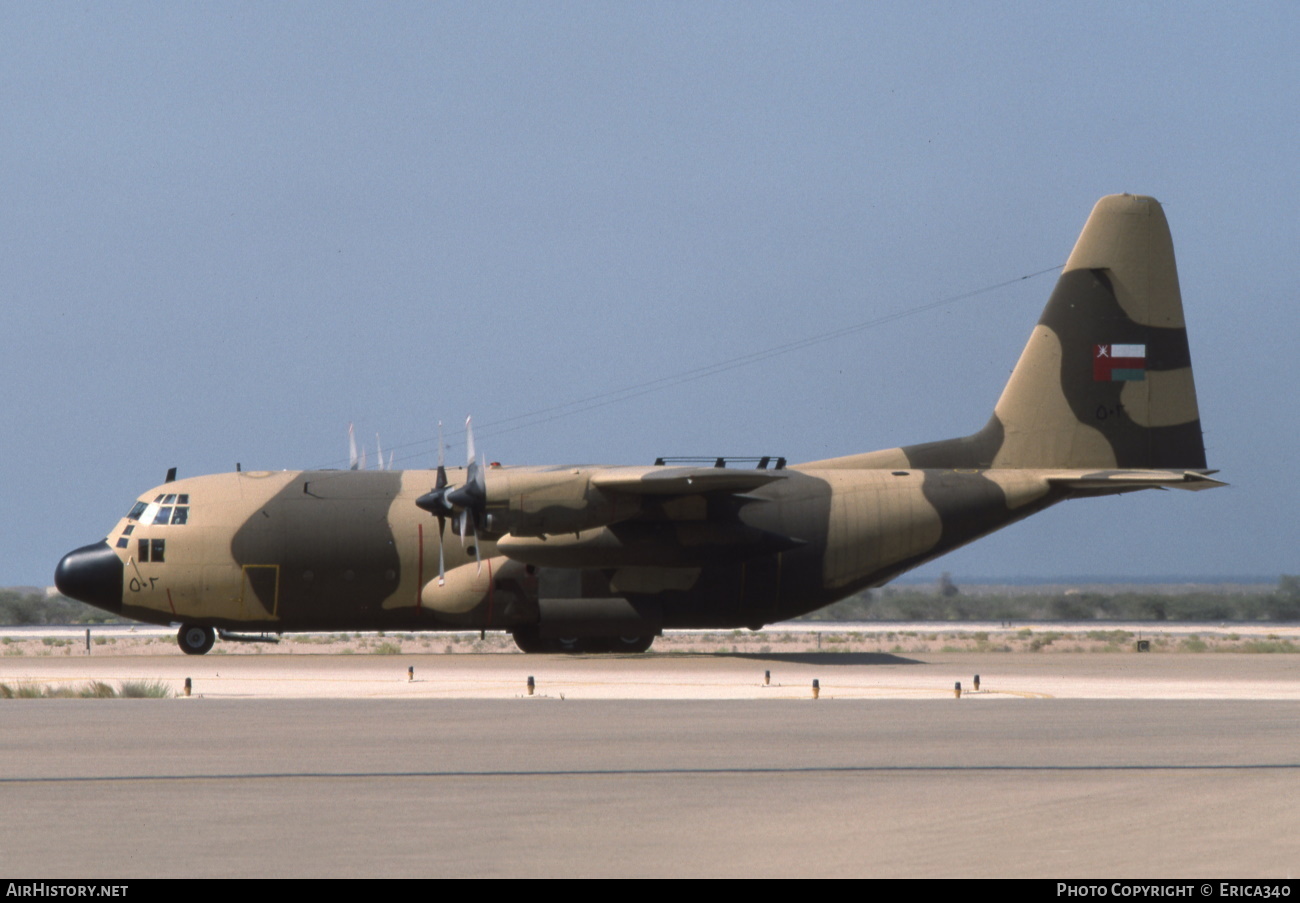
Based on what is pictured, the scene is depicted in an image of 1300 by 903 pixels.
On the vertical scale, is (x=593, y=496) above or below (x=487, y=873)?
above

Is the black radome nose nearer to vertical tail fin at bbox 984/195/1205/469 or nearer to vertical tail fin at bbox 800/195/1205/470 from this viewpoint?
vertical tail fin at bbox 800/195/1205/470

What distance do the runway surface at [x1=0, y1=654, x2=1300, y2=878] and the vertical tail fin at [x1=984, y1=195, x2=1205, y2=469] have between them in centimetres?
1196

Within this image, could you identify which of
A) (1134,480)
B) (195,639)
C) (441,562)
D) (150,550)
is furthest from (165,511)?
(1134,480)

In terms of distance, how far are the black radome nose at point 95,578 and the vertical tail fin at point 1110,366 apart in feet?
67.9

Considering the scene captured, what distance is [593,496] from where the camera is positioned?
31812 mm

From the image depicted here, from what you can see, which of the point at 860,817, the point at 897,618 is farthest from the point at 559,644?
the point at 897,618

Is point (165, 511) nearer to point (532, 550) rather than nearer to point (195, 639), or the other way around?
point (195, 639)

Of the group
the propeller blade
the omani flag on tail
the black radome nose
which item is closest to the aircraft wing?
the propeller blade

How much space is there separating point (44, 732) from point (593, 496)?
50.3 feet

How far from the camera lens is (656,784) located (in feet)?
43.8

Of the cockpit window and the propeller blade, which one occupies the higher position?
the cockpit window

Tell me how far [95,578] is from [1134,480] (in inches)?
930

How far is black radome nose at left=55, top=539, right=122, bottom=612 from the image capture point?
33812mm
